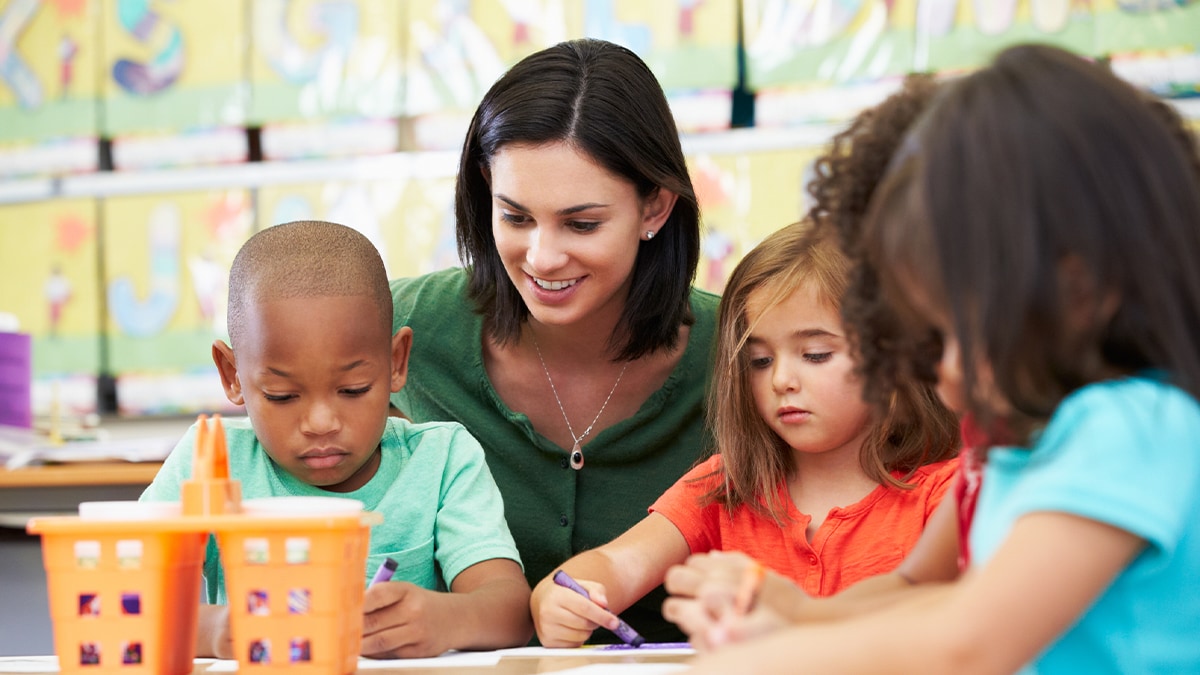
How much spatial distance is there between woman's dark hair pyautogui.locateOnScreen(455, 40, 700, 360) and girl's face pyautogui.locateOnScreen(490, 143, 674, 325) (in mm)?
26

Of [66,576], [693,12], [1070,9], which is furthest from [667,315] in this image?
[1070,9]

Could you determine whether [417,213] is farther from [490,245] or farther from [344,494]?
[344,494]

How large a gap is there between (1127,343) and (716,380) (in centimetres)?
82

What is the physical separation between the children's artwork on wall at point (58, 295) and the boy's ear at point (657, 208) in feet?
6.14

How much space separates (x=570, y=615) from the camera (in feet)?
3.69

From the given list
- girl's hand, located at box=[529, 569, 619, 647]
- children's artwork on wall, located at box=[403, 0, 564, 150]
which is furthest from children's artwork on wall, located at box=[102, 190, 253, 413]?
girl's hand, located at box=[529, 569, 619, 647]

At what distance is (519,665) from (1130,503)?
21.8 inches

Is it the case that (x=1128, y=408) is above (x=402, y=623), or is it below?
above

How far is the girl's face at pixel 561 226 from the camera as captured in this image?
1485mm

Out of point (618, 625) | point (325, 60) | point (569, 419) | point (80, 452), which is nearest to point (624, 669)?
point (618, 625)

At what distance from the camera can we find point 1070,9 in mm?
2545

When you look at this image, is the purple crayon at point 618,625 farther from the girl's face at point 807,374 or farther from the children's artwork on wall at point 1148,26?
the children's artwork on wall at point 1148,26

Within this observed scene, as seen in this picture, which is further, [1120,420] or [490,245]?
[490,245]

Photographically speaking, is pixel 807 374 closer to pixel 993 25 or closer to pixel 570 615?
pixel 570 615
